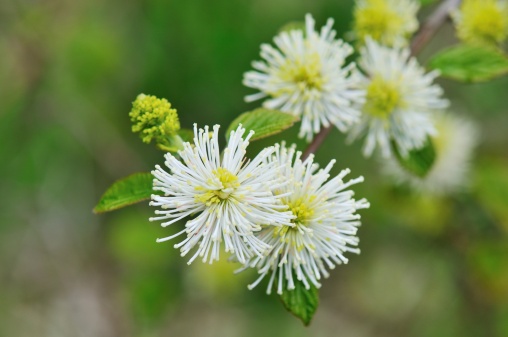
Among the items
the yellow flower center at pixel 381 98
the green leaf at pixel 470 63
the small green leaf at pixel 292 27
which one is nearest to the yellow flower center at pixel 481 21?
the green leaf at pixel 470 63

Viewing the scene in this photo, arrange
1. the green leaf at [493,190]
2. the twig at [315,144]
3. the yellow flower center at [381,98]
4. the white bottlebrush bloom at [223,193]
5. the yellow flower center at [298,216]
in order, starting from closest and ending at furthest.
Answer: the white bottlebrush bloom at [223,193] → the yellow flower center at [298,216] → the twig at [315,144] → the yellow flower center at [381,98] → the green leaf at [493,190]

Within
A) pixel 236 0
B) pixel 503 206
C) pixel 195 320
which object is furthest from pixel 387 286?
pixel 236 0

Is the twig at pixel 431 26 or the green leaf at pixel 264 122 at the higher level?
the twig at pixel 431 26

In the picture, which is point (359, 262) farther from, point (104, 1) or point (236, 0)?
point (104, 1)

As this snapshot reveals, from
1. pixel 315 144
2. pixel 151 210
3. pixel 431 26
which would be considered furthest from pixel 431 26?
pixel 151 210

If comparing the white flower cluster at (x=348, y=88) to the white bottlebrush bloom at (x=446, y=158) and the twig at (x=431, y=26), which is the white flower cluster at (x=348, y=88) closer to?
the twig at (x=431, y=26)

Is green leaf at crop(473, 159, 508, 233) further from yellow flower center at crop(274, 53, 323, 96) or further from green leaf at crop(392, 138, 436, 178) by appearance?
yellow flower center at crop(274, 53, 323, 96)
